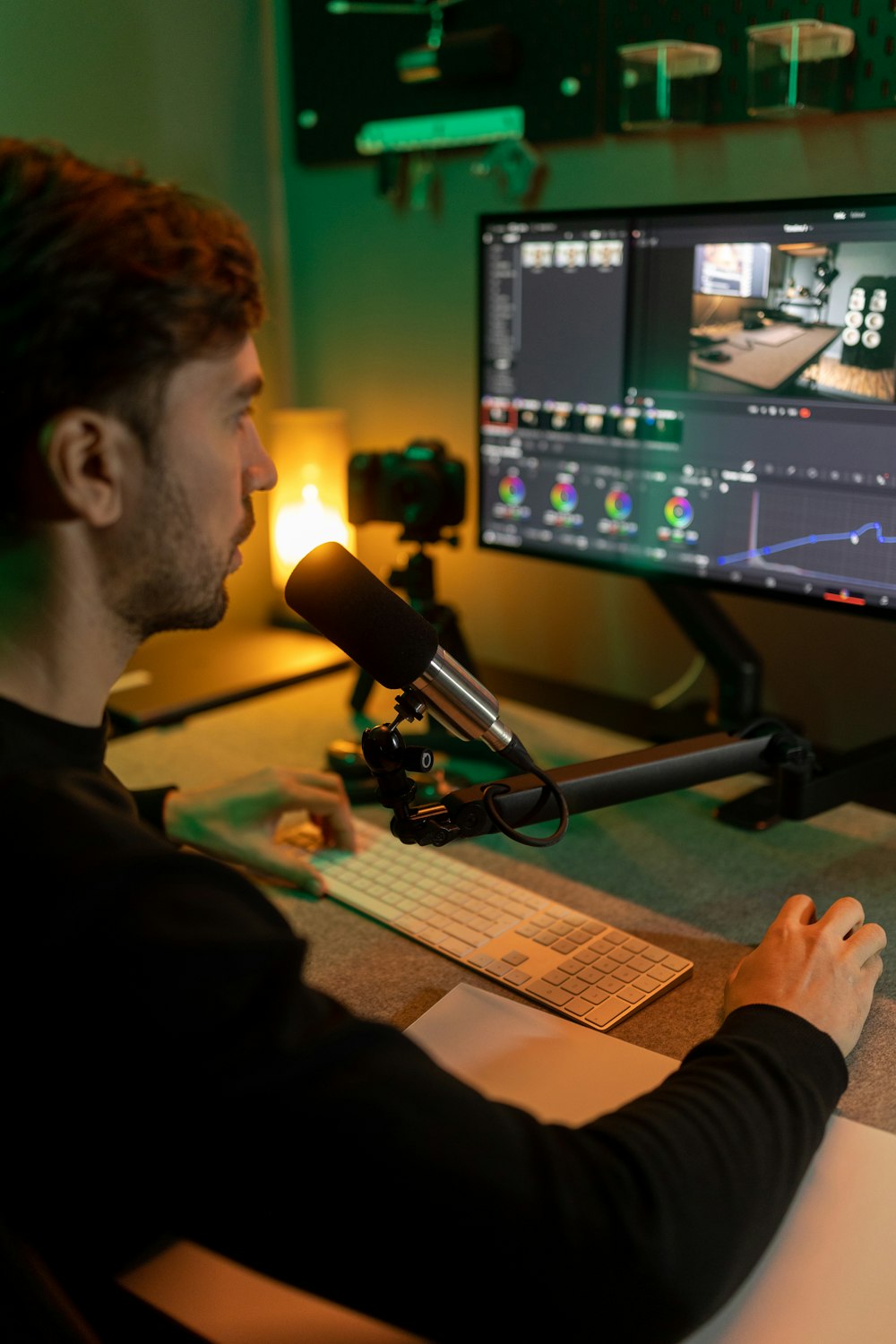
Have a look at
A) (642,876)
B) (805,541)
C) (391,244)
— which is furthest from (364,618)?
(391,244)

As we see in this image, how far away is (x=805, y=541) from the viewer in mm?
1201

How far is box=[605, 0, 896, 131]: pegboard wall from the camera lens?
1.20 metres

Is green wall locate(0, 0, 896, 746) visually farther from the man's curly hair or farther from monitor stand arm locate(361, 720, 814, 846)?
the man's curly hair

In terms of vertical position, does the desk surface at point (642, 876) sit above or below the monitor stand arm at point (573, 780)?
below

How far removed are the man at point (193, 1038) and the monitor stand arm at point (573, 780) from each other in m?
0.21

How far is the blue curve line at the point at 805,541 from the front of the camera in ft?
3.74

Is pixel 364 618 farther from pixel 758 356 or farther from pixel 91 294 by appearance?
pixel 758 356

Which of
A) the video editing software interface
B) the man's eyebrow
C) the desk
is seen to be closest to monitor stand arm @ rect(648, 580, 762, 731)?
the video editing software interface

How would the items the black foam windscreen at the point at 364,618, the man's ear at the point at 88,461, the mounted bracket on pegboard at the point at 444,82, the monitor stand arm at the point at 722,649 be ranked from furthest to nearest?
the mounted bracket on pegboard at the point at 444,82, the monitor stand arm at the point at 722,649, the black foam windscreen at the point at 364,618, the man's ear at the point at 88,461

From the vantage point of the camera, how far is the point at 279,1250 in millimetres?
529

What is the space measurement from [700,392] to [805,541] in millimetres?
200

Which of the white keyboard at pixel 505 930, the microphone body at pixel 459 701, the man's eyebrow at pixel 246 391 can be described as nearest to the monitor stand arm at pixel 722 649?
the white keyboard at pixel 505 930

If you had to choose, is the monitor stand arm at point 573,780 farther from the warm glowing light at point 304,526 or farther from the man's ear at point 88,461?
the warm glowing light at point 304,526

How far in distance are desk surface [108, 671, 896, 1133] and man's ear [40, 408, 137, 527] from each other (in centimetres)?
44
